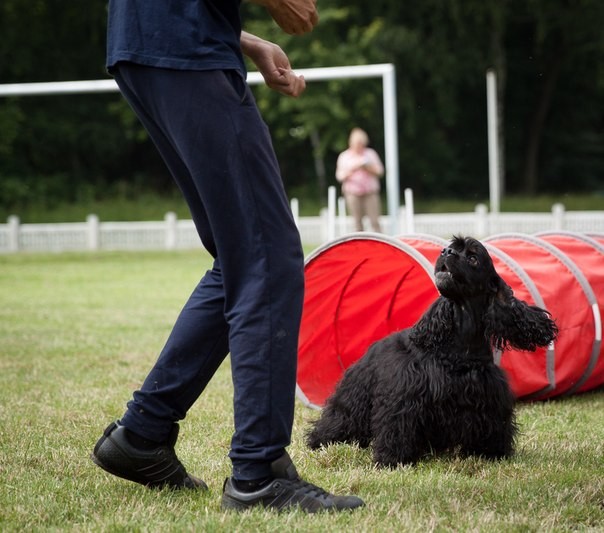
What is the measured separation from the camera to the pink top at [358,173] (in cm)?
1386

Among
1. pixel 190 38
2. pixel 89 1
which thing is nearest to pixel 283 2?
pixel 190 38

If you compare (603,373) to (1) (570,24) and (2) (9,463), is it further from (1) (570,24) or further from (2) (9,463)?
(1) (570,24)

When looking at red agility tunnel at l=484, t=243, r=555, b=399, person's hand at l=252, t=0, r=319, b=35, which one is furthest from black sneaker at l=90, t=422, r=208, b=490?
red agility tunnel at l=484, t=243, r=555, b=399

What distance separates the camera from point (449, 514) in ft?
8.04

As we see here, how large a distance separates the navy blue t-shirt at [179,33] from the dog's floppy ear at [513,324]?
59.7 inches

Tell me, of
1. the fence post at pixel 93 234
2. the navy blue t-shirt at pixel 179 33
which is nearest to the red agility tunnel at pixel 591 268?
→ the navy blue t-shirt at pixel 179 33

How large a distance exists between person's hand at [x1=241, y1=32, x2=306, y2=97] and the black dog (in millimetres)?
899

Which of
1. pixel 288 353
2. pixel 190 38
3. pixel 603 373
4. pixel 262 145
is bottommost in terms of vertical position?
pixel 603 373

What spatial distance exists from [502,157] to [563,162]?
168 inches

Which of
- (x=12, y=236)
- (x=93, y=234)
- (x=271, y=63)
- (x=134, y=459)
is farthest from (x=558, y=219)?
(x=134, y=459)

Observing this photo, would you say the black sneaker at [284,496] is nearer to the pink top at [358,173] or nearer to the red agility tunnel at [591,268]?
the red agility tunnel at [591,268]

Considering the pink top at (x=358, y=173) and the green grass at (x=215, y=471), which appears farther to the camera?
the pink top at (x=358, y=173)

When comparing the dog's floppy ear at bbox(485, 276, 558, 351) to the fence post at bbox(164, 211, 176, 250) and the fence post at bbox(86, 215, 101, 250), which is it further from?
the fence post at bbox(86, 215, 101, 250)

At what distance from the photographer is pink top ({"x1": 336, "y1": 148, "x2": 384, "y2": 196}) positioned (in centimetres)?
1386
